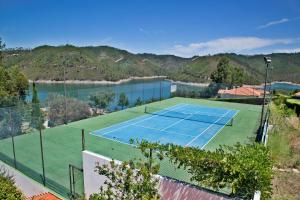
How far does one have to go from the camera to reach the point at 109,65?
105 meters

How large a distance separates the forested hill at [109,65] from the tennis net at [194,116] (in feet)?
160

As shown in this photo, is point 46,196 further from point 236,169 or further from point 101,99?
point 101,99

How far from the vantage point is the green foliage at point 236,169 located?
4105 millimetres

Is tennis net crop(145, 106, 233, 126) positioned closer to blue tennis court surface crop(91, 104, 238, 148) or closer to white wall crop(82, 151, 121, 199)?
blue tennis court surface crop(91, 104, 238, 148)

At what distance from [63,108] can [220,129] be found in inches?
387

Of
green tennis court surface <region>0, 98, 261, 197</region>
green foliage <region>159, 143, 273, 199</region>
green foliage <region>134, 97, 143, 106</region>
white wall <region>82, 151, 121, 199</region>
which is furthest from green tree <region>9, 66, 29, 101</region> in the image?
green foliage <region>159, 143, 273, 199</region>

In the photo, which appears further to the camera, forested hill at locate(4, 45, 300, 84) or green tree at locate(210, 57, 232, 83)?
forested hill at locate(4, 45, 300, 84)

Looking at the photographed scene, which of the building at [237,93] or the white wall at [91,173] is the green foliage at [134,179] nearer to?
the white wall at [91,173]

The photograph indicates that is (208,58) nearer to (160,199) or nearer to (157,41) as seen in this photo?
(157,41)

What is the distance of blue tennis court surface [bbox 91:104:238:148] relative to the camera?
1334cm

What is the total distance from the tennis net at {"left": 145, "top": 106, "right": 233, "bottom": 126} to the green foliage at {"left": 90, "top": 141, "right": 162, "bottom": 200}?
39.0ft

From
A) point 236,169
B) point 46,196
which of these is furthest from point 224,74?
point 236,169

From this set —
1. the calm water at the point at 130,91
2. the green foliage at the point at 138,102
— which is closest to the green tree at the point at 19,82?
the calm water at the point at 130,91

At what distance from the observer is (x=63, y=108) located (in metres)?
15.9
